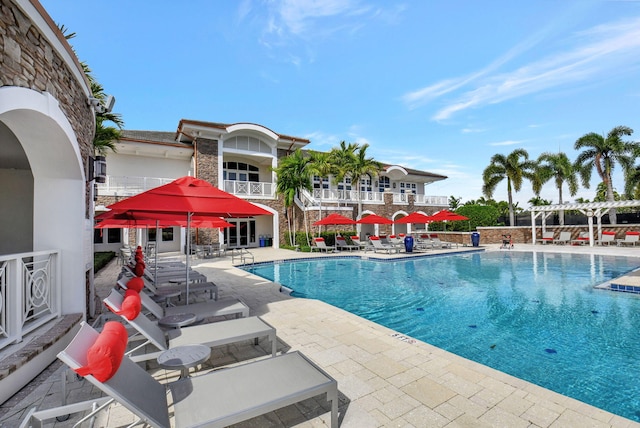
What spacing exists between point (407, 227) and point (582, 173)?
17074mm

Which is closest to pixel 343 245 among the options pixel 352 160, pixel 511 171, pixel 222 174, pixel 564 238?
pixel 352 160

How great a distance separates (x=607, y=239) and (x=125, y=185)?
3395 cm

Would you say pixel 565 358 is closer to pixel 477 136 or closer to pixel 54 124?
pixel 54 124

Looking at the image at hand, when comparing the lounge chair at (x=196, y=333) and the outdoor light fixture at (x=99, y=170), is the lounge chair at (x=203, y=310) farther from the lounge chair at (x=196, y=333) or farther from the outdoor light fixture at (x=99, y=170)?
the outdoor light fixture at (x=99, y=170)

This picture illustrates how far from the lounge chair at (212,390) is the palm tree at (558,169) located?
3426cm

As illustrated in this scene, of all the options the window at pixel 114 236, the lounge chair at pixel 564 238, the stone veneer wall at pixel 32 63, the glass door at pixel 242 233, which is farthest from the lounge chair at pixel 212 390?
the lounge chair at pixel 564 238

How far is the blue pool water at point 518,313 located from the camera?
431 cm

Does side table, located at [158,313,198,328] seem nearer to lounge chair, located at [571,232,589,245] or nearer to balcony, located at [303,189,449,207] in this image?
balcony, located at [303,189,449,207]

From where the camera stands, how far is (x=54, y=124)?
3996 millimetres

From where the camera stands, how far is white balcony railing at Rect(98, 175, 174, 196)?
1809cm

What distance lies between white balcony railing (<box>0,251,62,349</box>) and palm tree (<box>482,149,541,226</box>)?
32.7m

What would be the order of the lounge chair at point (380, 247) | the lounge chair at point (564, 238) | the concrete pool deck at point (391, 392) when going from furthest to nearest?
the lounge chair at point (564, 238)
the lounge chair at point (380, 247)
the concrete pool deck at point (391, 392)

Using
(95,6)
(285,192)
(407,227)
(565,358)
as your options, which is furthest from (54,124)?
(407,227)

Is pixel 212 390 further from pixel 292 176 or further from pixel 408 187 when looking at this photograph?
pixel 408 187
